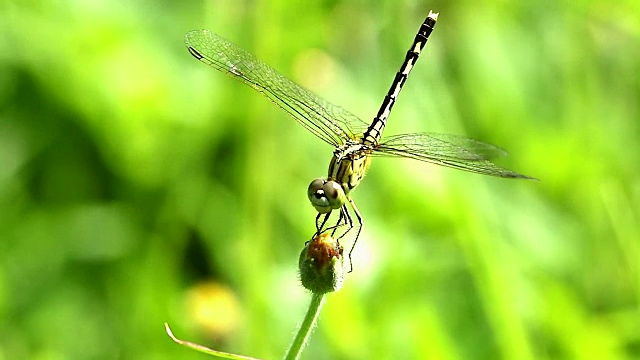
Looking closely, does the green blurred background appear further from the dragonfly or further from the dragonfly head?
the dragonfly head

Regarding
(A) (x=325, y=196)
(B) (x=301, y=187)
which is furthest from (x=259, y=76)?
(B) (x=301, y=187)

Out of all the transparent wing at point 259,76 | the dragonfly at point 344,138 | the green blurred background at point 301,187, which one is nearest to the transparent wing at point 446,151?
the dragonfly at point 344,138

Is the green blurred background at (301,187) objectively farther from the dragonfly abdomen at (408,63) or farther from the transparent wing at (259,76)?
the transparent wing at (259,76)

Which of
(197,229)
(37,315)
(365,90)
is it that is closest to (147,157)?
(197,229)

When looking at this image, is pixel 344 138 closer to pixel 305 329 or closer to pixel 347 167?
pixel 347 167

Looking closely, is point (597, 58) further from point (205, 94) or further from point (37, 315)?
point (37, 315)

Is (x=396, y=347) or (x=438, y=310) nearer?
(x=396, y=347)

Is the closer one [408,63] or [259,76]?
[259,76]
